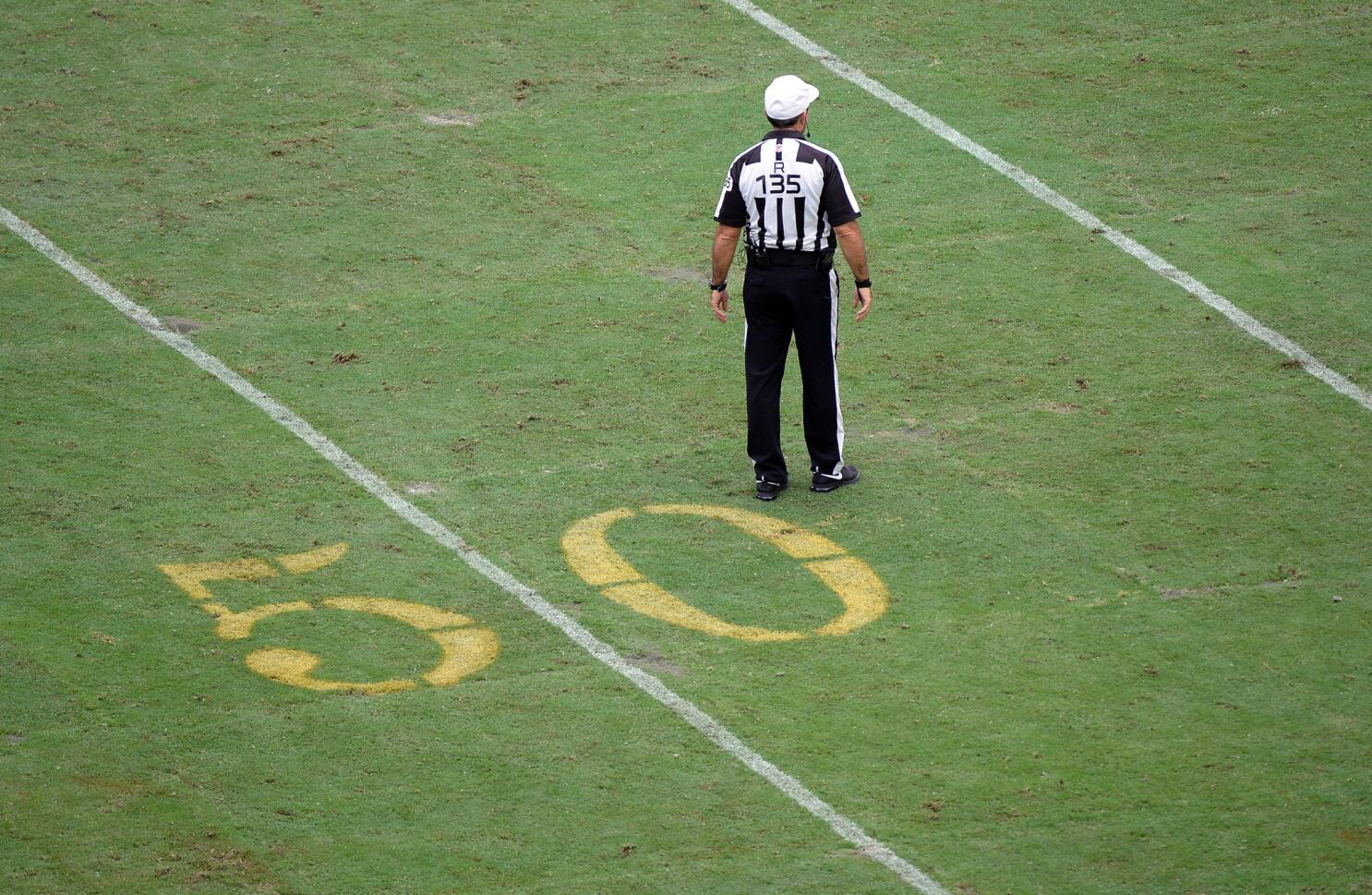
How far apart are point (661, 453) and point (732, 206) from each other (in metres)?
1.47

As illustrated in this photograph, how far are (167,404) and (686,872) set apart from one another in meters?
5.21

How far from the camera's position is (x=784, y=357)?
32.9ft

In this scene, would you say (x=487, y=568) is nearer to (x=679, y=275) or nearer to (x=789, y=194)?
Answer: (x=789, y=194)

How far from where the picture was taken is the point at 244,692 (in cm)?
816

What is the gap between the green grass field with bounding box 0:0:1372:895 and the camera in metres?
7.34

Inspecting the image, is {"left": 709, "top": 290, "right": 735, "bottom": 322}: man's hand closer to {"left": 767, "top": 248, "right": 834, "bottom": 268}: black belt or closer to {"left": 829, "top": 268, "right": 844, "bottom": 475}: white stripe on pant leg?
{"left": 767, "top": 248, "right": 834, "bottom": 268}: black belt

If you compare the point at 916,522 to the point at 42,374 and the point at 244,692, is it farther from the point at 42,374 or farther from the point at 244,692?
the point at 42,374

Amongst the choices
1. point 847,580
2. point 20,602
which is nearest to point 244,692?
point 20,602

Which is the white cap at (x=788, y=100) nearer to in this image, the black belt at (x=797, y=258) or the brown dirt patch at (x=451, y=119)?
the black belt at (x=797, y=258)

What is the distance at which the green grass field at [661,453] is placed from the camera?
24.1 ft

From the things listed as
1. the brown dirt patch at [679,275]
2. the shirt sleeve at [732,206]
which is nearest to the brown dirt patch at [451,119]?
the brown dirt patch at [679,275]

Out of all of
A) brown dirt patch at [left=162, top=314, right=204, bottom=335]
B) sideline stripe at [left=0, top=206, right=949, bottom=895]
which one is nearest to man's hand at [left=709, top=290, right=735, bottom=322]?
sideline stripe at [left=0, top=206, right=949, bottom=895]

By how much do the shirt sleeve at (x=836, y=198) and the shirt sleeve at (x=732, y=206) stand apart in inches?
16.7

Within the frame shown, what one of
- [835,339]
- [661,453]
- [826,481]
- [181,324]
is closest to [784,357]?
[835,339]
